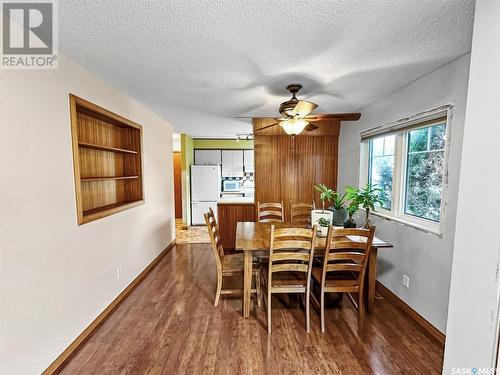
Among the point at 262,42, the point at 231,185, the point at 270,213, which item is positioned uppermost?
the point at 262,42

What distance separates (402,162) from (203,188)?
4243 millimetres

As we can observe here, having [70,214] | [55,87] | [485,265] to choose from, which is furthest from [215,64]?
[485,265]

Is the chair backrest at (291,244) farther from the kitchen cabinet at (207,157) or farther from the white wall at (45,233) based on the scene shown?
the kitchen cabinet at (207,157)

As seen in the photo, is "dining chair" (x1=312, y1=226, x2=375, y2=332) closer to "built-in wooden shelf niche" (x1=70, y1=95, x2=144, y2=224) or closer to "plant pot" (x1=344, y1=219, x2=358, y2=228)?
"plant pot" (x1=344, y1=219, x2=358, y2=228)

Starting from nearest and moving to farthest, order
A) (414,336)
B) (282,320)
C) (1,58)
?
(1,58), (414,336), (282,320)

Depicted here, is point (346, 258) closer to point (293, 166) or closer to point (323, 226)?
point (323, 226)

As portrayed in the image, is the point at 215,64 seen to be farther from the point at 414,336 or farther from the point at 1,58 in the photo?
the point at 414,336

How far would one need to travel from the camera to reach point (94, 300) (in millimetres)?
2068

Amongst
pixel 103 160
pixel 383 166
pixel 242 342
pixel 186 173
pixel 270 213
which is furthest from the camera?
pixel 186 173

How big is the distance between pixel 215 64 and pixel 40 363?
2.47 m

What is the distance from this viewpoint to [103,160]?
2584 millimetres

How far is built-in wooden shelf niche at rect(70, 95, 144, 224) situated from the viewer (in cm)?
197

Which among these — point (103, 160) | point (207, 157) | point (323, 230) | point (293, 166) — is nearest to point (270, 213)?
point (293, 166)

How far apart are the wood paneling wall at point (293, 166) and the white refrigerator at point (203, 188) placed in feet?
6.22
